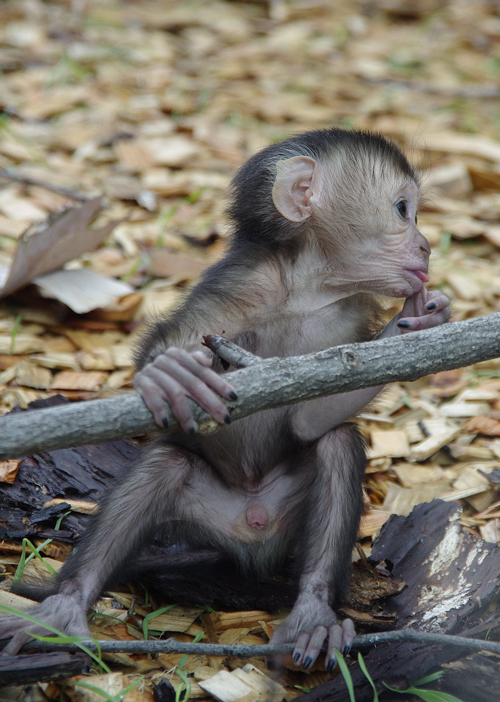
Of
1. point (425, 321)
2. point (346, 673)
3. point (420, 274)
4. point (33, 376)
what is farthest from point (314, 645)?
point (33, 376)

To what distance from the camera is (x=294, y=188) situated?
3.43 metres

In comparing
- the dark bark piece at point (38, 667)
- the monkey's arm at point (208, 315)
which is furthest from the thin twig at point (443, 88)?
the dark bark piece at point (38, 667)

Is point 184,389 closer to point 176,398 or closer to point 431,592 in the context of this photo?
point 176,398

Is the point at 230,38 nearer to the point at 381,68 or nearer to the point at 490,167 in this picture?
the point at 381,68

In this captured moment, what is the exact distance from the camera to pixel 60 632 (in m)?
2.56

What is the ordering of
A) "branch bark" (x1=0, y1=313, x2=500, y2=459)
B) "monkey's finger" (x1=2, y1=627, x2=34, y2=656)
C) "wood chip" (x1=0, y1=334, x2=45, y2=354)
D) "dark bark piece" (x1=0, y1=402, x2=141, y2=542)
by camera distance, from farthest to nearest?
"wood chip" (x1=0, y1=334, x2=45, y2=354)
"dark bark piece" (x1=0, y1=402, x2=141, y2=542)
"monkey's finger" (x1=2, y1=627, x2=34, y2=656)
"branch bark" (x1=0, y1=313, x2=500, y2=459)

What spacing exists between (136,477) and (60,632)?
0.64 metres

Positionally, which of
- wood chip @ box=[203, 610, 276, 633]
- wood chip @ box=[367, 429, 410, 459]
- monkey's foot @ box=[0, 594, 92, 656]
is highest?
monkey's foot @ box=[0, 594, 92, 656]

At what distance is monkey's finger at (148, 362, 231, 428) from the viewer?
2.33 metres

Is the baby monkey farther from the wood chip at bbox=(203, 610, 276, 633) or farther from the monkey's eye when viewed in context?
the wood chip at bbox=(203, 610, 276, 633)

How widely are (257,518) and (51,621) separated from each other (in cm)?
91

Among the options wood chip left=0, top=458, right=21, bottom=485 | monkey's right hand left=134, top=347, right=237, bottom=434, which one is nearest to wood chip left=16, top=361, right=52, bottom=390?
wood chip left=0, top=458, right=21, bottom=485

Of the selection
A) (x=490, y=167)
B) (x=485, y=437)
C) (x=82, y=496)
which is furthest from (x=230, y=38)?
(x=82, y=496)

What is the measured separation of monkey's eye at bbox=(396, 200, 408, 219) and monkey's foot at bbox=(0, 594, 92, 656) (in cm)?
210
